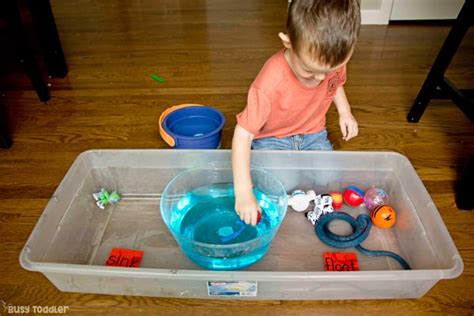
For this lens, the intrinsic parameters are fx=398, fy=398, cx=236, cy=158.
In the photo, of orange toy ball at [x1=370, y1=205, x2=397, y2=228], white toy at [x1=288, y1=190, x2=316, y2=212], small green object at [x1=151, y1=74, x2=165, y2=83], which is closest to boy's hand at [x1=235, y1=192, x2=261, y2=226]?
white toy at [x1=288, y1=190, x2=316, y2=212]

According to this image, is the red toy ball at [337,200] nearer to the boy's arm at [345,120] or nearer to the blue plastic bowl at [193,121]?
the boy's arm at [345,120]

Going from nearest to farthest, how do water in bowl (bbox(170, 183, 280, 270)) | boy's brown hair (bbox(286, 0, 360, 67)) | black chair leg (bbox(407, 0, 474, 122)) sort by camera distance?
1. boy's brown hair (bbox(286, 0, 360, 67))
2. water in bowl (bbox(170, 183, 280, 270))
3. black chair leg (bbox(407, 0, 474, 122))

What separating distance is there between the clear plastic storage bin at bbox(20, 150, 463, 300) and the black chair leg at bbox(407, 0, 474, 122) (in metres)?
0.33

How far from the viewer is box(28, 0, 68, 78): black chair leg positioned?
128cm

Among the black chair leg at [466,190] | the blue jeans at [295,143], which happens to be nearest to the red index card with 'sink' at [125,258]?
the blue jeans at [295,143]

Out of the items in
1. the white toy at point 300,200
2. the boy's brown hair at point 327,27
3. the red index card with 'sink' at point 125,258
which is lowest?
the red index card with 'sink' at point 125,258

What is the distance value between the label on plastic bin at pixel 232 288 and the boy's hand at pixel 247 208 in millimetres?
105

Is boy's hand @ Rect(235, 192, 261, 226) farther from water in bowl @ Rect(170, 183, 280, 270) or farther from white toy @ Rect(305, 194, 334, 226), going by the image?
white toy @ Rect(305, 194, 334, 226)

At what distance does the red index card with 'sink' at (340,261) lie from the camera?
780 mm

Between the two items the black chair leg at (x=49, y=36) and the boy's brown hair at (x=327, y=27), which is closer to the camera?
the boy's brown hair at (x=327, y=27)

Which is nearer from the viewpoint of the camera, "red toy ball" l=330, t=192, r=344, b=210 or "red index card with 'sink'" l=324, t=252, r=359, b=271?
"red index card with 'sink'" l=324, t=252, r=359, b=271

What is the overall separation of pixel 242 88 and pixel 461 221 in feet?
2.61

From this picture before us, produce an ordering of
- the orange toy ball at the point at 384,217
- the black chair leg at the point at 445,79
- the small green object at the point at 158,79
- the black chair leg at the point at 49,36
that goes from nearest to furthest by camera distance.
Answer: the orange toy ball at the point at 384,217, the black chair leg at the point at 445,79, the black chair leg at the point at 49,36, the small green object at the point at 158,79

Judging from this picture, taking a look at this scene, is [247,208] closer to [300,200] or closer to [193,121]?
[300,200]
